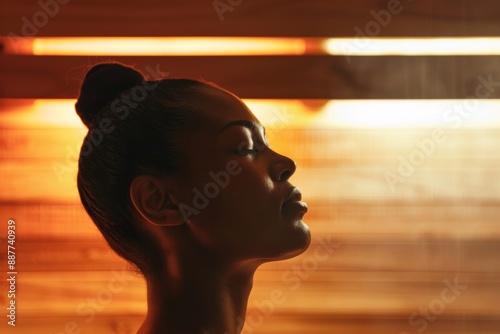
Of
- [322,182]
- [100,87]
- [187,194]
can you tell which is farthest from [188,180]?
[322,182]

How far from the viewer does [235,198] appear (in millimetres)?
1265

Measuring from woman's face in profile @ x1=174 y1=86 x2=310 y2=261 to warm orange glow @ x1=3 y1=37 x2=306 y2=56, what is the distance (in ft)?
1.69

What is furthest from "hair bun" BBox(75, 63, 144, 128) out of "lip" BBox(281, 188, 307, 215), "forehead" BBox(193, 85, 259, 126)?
"lip" BBox(281, 188, 307, 215)

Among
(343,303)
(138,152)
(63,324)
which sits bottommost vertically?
(63,324)

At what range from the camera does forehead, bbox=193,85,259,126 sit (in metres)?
1.27

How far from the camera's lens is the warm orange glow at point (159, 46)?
69.2 inches

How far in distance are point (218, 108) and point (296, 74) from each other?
1.71 ft

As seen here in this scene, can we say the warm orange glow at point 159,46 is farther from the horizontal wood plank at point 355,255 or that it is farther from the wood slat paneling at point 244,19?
the horizontal wood plank at point 355,255

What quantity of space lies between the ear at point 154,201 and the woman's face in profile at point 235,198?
23mm

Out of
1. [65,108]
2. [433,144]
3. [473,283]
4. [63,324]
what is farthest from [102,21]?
[473,283]

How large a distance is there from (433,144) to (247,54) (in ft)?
1.73

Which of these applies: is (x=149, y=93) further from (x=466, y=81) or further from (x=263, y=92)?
(x=466, y=81)

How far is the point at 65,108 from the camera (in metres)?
1.74

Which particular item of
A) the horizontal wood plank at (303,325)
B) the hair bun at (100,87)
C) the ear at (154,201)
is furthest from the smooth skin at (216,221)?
the horizontal wood plank at (303,325)
